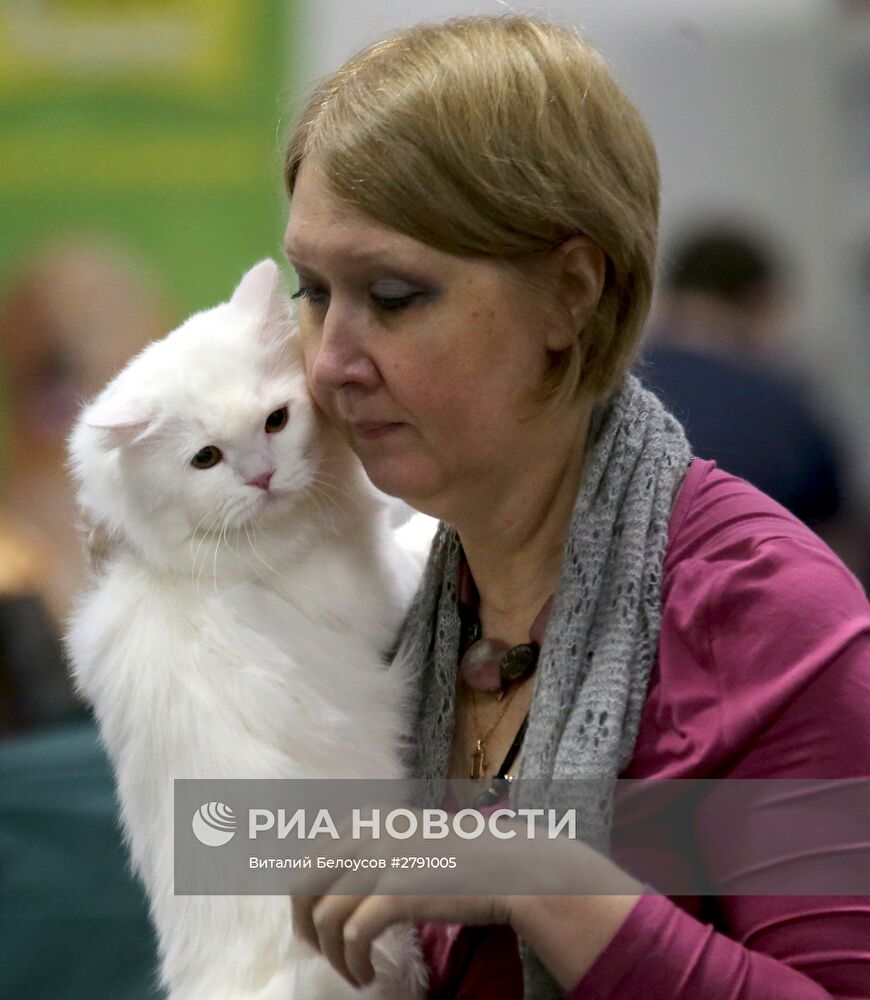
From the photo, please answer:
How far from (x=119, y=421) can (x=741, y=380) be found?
1838 mm

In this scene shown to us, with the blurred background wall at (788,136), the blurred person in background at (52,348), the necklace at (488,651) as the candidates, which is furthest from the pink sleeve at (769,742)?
the blurred background wall at (788,136)

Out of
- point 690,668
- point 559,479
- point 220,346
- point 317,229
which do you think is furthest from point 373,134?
point 690,668

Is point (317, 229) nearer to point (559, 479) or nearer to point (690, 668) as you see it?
point (559, 479)

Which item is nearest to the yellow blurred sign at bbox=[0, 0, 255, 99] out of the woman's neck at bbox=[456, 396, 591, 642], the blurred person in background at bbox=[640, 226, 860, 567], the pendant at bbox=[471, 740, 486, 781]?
the blurred person in background at bbox=[640, 226, 860, 567]

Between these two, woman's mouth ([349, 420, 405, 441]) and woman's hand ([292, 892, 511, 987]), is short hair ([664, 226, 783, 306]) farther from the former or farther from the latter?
woman's hand ([292, 892, 511, 987])

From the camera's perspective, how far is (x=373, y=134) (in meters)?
0.99

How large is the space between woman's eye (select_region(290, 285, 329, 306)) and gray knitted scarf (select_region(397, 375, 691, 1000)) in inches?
10.3

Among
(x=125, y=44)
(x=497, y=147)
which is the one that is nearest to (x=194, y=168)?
(x=125, y=44)

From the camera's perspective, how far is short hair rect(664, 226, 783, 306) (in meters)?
3.05

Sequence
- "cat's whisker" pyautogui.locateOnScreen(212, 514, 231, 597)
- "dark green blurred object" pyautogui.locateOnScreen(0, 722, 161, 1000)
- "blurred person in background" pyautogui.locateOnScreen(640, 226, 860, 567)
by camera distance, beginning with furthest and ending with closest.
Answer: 1. "blurred person in background" pyautogui.locateOnScreen(640, 226, 860, 567)
2. "dark green blurred object" pyautogui.locateOnScreen(0, 722, 161, 1000)
3. "cat's whisker" pyautogui.locateOnScreen(212, 514, 231, 597)

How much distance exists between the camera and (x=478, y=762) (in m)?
1.12

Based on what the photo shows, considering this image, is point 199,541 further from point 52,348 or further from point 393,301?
point 52,348

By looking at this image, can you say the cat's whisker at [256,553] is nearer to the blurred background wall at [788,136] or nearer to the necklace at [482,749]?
the necklace at [482,749]

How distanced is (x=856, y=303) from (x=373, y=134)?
2893 mm
